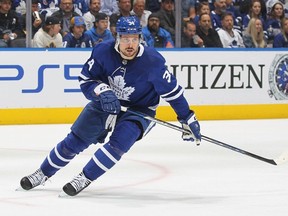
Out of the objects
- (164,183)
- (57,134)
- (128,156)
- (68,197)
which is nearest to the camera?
(68,197)

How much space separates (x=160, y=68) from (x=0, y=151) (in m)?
2.84

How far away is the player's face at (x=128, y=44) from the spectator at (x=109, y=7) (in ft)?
17.5

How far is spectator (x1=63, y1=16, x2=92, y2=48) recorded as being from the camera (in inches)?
409

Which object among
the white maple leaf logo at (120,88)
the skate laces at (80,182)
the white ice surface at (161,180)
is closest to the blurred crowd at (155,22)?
the white ice surface at (161,180)

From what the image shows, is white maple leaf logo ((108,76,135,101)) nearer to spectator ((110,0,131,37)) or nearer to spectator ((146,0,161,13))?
spectator ((110,0,131,37))

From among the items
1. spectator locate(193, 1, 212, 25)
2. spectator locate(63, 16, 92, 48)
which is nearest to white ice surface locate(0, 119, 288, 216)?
spectator locate(63, 16, 92, 48)

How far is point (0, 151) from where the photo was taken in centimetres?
779

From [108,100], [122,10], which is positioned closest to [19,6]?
[122,10]

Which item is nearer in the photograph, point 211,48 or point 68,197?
point 68,197

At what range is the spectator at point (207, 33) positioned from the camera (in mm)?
11117

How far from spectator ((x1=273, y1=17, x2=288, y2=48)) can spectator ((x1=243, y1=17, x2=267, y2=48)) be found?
17 centimetres

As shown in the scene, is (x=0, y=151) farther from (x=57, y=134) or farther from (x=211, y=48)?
(x=211, y=48)

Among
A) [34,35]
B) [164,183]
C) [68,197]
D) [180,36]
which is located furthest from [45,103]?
[68,197]

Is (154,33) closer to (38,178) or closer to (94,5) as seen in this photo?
(94,5)
